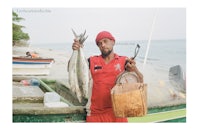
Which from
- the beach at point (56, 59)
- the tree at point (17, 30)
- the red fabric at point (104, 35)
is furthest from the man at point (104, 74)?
the tree at point (17, 30)

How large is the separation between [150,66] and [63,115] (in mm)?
814

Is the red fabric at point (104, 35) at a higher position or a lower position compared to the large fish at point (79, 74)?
higher

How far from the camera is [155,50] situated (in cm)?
332

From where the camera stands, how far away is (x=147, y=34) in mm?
3334

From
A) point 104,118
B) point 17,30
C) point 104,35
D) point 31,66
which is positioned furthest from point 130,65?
point 17,30

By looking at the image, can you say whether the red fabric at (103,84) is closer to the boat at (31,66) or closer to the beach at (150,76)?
the beach at (150,76)

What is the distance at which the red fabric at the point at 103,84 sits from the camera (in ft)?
10.6

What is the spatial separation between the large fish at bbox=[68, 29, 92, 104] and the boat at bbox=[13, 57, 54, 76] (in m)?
0.19

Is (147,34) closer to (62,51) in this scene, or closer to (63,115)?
(62,51)

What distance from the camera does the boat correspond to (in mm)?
3307

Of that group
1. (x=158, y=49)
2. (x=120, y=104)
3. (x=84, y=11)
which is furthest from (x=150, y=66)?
(x=84, y=11)

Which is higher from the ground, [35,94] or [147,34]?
[147,34]

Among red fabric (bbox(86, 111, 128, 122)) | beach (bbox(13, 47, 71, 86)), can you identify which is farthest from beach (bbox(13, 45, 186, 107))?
red fabric (bbox(86, 111, 128, 122))

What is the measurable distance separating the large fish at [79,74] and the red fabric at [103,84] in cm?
5
